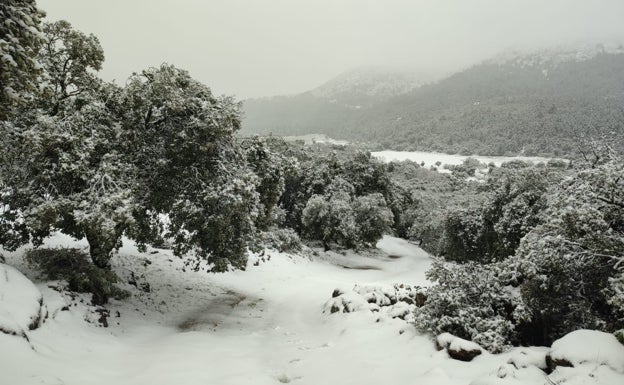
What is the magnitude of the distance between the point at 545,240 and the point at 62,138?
38.5 feet

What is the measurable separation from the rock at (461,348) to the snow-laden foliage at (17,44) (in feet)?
28.6

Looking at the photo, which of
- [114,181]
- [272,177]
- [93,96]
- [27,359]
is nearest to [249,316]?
[272,177]

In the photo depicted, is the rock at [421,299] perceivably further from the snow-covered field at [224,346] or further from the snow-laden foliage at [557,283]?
the snow-laden foliage at [557,283]

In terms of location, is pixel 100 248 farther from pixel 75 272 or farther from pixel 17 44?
pixel 17 44

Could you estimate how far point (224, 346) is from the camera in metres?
10.4

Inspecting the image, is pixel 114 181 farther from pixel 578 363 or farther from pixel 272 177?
pixel 578 363

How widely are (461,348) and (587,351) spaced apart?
215cm

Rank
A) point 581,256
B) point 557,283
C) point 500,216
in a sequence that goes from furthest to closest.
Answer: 1. point 500,216
2. point 557,283
3. point 581,256

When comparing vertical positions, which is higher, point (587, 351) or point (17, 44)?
point (17, 44)

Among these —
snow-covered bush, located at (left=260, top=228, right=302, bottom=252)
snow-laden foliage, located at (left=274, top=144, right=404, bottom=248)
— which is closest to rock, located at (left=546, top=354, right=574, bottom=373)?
snow-covered bush, located at (left=260, top=228, right=302, bottom=252)

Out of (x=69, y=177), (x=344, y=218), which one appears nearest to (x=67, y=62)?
Answer: (x=69, y=177)

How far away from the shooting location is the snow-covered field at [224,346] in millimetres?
6887

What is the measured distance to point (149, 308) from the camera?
1350 cm

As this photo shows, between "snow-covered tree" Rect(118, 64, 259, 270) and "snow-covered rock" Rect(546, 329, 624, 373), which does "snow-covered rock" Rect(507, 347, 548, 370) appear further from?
"snow-covered tree" Rect(118, 64, 259, 270)
